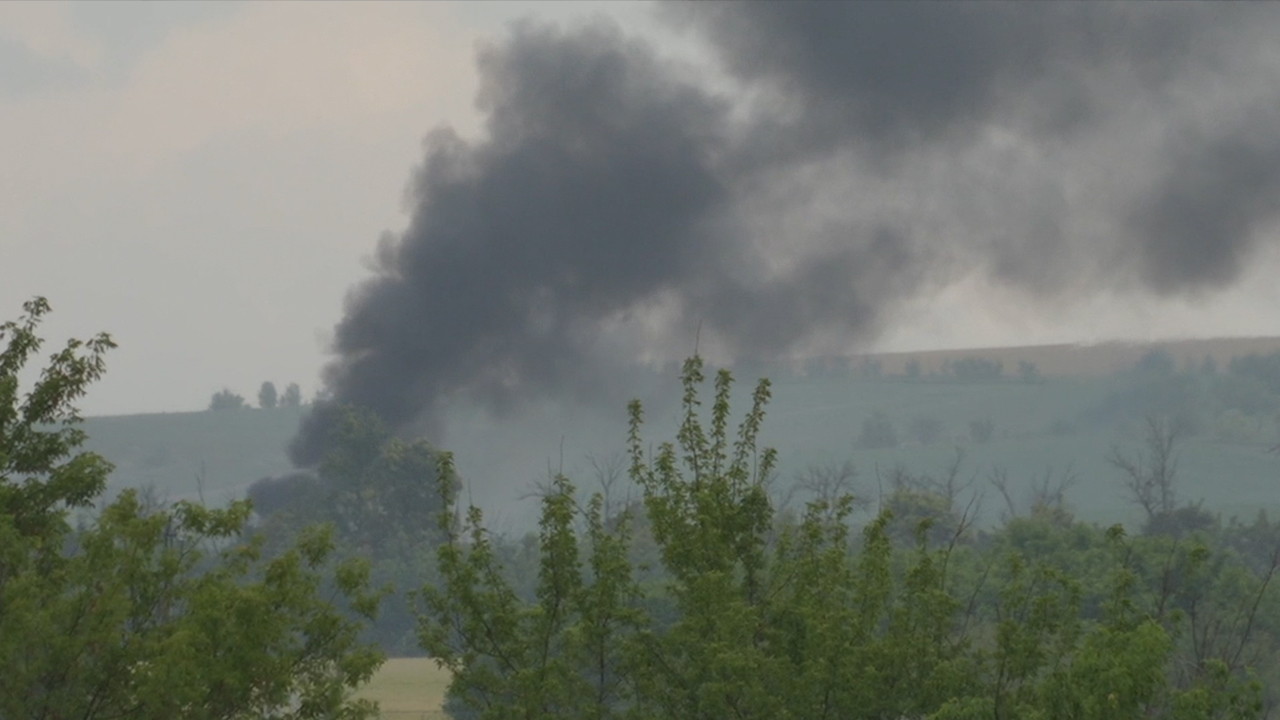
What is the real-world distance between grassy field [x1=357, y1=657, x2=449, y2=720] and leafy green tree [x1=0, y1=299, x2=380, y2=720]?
193ft

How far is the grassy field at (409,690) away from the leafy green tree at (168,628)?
5868 cm

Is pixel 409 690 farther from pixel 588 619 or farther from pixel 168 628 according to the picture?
pixel 168 628

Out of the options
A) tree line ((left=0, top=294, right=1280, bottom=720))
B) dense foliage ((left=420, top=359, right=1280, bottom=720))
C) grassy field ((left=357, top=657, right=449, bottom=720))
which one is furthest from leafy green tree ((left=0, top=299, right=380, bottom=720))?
grassy field ((left=357, top=657, right=449, bottom=720))

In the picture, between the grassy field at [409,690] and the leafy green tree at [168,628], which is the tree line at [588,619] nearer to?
the leafy green tree at [168,628]

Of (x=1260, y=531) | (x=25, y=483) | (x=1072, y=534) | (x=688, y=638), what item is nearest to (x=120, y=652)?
(x=25, y=483)

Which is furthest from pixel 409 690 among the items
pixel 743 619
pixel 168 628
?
pixel 168 628

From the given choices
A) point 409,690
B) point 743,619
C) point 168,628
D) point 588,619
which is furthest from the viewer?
point 409,690

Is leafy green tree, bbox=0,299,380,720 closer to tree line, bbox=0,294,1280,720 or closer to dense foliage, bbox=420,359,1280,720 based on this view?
tree line, bbox=0,294,1280,720

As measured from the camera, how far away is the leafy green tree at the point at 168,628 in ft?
43.1

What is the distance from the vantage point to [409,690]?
304 feet

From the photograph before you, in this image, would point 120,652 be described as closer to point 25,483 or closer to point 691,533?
point 25,483

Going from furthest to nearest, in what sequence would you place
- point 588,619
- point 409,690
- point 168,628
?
point 409,690
point 588,619
point 168,628

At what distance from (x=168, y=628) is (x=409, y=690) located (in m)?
80.9

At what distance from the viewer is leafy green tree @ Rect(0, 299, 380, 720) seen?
13141 mm
